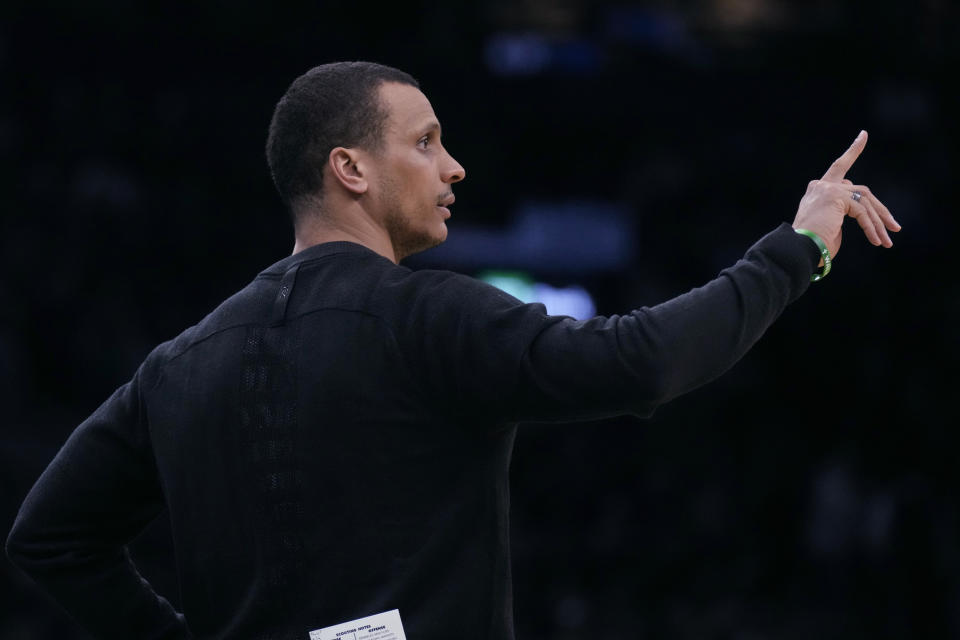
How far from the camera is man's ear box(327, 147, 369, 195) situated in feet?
6.61

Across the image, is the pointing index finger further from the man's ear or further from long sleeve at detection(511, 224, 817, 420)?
the man's ear

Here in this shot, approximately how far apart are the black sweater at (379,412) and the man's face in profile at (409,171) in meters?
0.11

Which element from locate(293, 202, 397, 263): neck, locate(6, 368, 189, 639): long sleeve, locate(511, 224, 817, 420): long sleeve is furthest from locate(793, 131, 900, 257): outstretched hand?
locate(6, 368, 189, 639): long sleeve

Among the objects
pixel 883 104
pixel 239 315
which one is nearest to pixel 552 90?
pixel 883 104

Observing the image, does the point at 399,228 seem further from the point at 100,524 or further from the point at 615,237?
the point at 615,237

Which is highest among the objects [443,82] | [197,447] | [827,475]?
[443,82]

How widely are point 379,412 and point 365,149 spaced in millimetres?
436

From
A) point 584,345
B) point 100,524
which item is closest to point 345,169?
point 584,345

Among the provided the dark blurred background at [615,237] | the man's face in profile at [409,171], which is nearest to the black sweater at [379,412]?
the man's face in profile at [409,171]

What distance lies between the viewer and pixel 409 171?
2035mm

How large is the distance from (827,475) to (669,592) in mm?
1288

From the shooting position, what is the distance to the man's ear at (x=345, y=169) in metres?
2.01

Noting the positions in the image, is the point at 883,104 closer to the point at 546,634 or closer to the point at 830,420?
the point at 830,420

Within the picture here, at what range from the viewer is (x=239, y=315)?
1.99 meters
